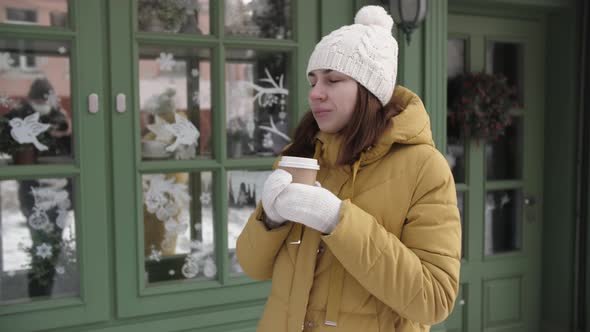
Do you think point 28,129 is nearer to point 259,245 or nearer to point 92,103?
point 92,103

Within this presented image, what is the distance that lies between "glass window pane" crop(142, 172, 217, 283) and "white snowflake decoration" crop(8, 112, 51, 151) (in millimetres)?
479

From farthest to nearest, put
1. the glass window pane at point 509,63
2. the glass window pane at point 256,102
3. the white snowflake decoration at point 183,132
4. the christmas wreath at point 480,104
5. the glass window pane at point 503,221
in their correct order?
the glass window pane at point 503,221, the glass window pane at point 509,63, the christmas wreath at point 480,104, the glass window pane at point 256,102, the white snowflake decoration at point 183,132

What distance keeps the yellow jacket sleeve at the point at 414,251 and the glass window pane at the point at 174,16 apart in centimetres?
162

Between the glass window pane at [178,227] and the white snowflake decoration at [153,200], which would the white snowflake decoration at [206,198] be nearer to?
the glass window pane at [178,227]

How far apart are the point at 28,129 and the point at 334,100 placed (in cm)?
155

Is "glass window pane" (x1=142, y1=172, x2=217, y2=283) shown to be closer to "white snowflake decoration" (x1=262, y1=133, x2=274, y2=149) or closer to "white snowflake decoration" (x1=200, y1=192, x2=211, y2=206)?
"white snowflake decoration" (x1=200, y1=192, x2=211, y2=206)

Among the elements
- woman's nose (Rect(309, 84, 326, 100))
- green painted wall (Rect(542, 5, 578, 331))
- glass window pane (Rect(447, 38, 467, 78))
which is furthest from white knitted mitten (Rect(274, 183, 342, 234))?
green painted wall (Rect(542, 5, 578, 331))

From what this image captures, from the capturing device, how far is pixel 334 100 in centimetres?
142

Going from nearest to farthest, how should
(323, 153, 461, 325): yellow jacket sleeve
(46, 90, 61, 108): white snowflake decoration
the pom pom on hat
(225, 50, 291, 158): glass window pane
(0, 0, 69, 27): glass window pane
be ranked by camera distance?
1. (323, 153, 461, 325): yellow jacket sleeve
2. the pom pom on hat
3. (0, 0, 69, 27): glass window pane
4. (46, 90, 61, 108): white snowflake decoration
5. (225, 50, 291, 158): glass window pane

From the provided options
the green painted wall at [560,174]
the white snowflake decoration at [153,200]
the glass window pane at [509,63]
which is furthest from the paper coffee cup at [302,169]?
the green painted wall at [560,174]

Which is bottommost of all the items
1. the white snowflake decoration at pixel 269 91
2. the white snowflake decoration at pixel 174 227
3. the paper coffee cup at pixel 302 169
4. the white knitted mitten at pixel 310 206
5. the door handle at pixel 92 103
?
the white snowflake decoration at pixel 174 227

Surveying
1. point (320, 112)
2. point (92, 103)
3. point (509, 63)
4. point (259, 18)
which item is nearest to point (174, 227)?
point (92, 103)

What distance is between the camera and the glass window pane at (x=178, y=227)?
2.61m

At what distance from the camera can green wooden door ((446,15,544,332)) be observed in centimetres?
351
